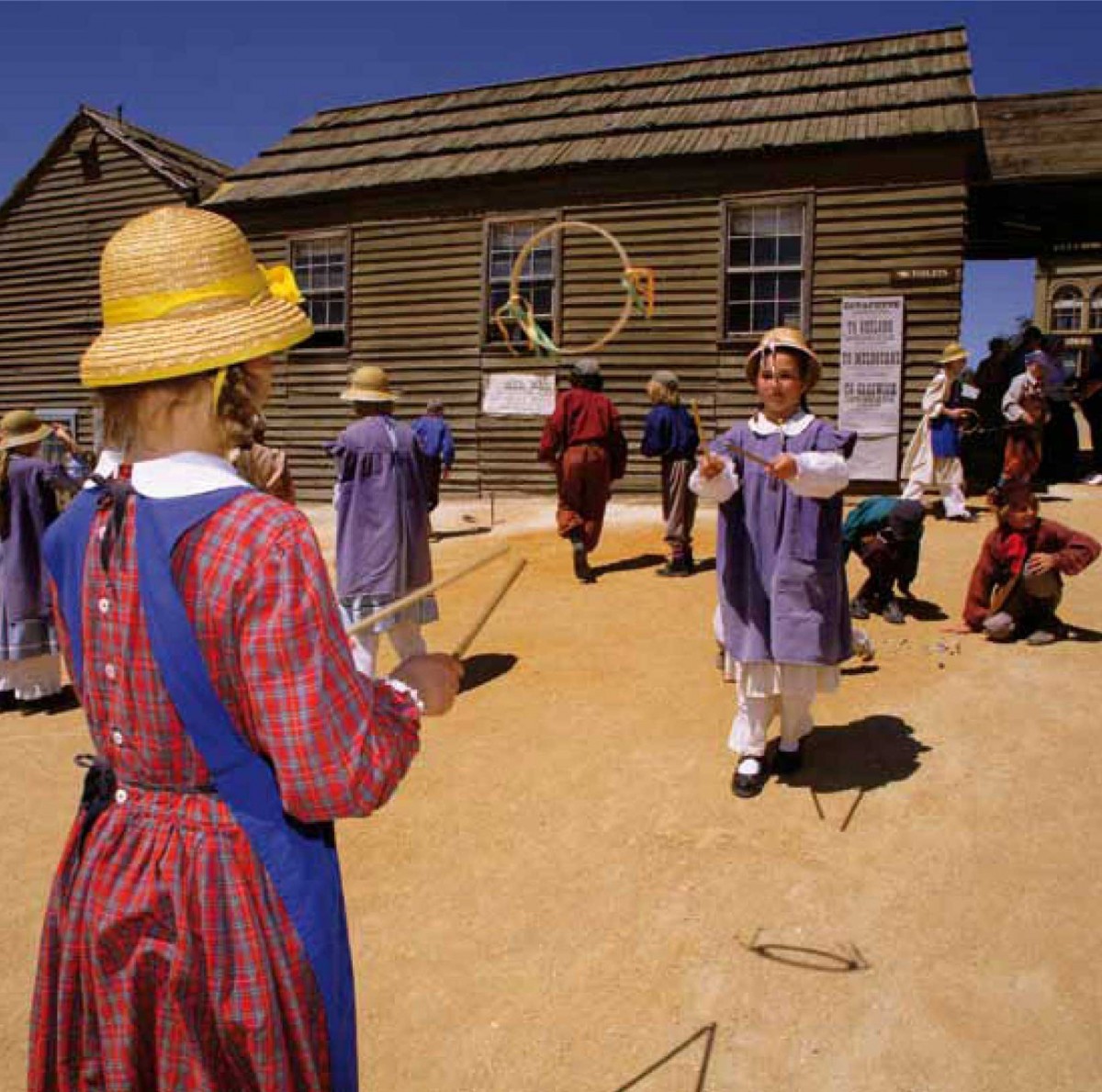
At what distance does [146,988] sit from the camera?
1.46 metres

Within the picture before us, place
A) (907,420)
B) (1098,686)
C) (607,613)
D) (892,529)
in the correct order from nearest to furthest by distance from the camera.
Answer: (1098,686), (892,529), (607,613), (907,420)

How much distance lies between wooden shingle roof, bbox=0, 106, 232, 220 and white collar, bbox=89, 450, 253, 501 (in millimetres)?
17713

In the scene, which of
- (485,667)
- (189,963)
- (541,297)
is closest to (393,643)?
(485,667)

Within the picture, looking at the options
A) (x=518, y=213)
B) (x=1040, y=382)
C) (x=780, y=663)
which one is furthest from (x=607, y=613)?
(x=518, y=213)

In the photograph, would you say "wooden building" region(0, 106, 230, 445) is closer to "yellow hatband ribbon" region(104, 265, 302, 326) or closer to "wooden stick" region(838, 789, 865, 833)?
"wooden stick" region(838, 789, 865, 833)

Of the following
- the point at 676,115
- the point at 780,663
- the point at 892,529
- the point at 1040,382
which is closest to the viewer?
the point at 780,663

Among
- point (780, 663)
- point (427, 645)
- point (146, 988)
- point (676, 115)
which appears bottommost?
point (427, 645)

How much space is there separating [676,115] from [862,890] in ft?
38.7

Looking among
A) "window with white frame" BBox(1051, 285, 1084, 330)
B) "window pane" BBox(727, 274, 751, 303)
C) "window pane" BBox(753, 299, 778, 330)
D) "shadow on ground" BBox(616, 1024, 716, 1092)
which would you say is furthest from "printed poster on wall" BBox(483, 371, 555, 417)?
"window with white frame" BBox(1051, 285, 1084, 330)

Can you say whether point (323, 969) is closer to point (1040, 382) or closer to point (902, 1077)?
point (902, 1077)

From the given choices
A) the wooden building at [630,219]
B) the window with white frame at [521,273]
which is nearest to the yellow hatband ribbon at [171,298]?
the wooden building at [630,219]

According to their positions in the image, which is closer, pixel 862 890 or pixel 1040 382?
pixel 862 890

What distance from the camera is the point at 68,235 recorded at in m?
18.8

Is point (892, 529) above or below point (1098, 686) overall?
above
